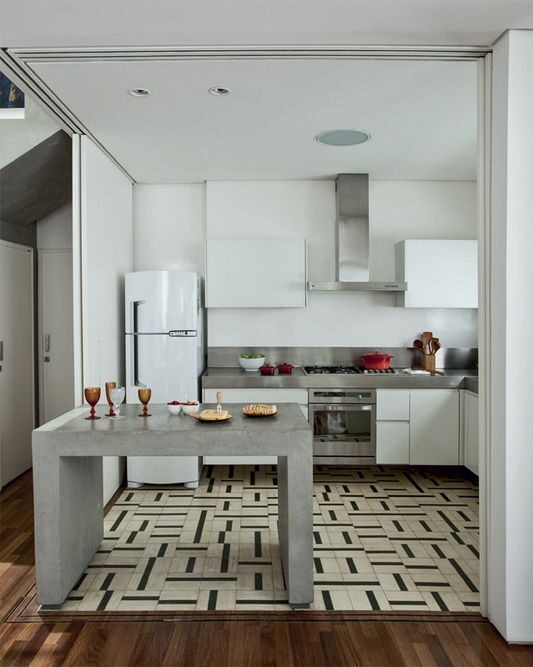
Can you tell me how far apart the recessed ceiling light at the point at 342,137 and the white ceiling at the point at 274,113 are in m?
0.07

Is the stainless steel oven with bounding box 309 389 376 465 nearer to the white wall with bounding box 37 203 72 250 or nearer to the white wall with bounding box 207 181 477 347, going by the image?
the white wall with bounding box 207 181 477 347

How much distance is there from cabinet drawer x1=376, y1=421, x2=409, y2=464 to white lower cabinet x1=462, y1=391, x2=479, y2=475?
0.48m

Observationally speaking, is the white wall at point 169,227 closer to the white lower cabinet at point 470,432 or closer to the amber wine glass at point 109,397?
the amber wine glass at point 109,397

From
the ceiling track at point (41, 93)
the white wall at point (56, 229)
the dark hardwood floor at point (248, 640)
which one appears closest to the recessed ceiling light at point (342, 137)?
the ceiling track at point (41, 93)

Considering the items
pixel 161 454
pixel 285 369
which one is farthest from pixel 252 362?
pixel 161 454

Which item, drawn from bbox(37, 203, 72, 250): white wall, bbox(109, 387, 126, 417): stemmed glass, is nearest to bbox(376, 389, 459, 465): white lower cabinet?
bbox(109, 387, 126, 417): stemmed glass

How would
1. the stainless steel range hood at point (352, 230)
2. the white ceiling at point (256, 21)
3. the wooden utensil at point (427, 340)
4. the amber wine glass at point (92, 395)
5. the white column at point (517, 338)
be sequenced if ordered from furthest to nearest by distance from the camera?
the wooden utensil at point (427, 340)
the stainless steel range hood at point (352, 230)
the amber wine glass at point (92, 395)
the white column at point (517, 338)
the white ceiling at point (256, 21)

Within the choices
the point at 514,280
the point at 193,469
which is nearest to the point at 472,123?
the point at 514,280

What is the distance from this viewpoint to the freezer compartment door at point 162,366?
15.0 feet

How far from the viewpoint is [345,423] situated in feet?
15.8

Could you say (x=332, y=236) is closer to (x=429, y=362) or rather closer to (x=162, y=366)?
(x=429, y=362)

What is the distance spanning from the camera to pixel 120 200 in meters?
4.86

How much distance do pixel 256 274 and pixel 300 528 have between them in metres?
2.76

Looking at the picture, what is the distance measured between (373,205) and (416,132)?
4.70 feet
